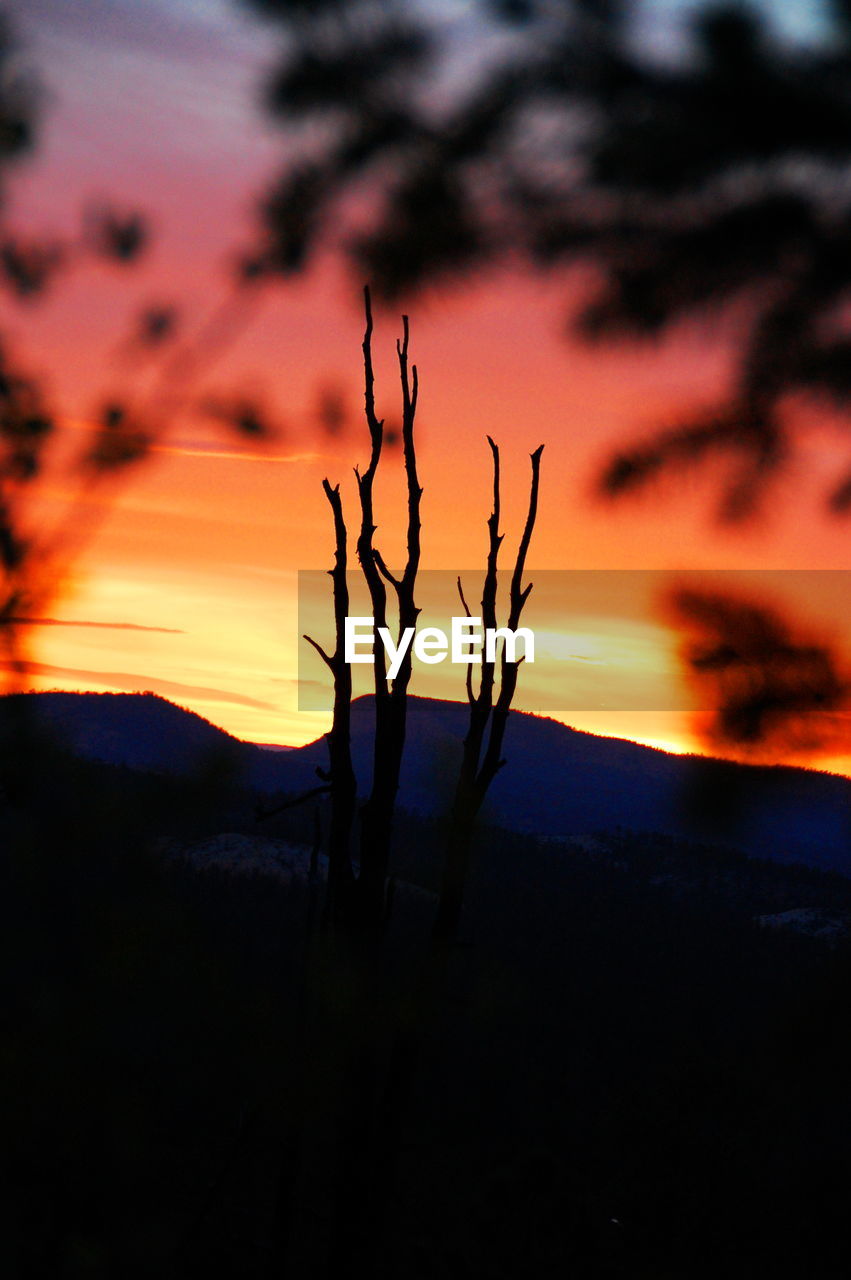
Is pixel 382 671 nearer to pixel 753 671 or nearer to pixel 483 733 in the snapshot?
pixel 483 733

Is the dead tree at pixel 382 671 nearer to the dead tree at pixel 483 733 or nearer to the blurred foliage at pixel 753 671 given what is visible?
the dead tree at pixel 483 733

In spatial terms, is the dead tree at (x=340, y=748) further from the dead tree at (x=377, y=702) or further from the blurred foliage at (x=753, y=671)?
the blurred foliage at (x=753, y=671)

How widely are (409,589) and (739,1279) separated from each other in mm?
23834

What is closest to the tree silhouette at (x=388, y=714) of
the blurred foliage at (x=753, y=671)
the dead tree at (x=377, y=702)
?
the dead tree at (x=377, y=702)

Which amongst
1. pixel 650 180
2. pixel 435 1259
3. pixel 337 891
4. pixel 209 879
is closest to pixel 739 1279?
pixel 435 1259

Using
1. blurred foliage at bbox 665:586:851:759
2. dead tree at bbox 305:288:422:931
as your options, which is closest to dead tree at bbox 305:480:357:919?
dead tree at bbox 305:288:422:931

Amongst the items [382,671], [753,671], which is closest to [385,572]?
[382,671]

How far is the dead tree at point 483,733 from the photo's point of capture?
17.9ft

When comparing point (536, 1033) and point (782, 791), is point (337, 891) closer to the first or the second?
point (782, 791)

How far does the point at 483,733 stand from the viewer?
554 centimetres

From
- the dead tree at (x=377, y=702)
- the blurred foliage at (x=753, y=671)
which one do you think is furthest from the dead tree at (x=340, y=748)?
the blurred foliage at (x=753, y=671)

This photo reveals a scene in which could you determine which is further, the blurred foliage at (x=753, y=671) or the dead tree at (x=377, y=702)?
the dead tree at (x=377, y=702)

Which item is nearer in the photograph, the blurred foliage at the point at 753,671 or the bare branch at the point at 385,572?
the blurred foliage at the point at 753,671

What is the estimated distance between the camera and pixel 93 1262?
342 cm
